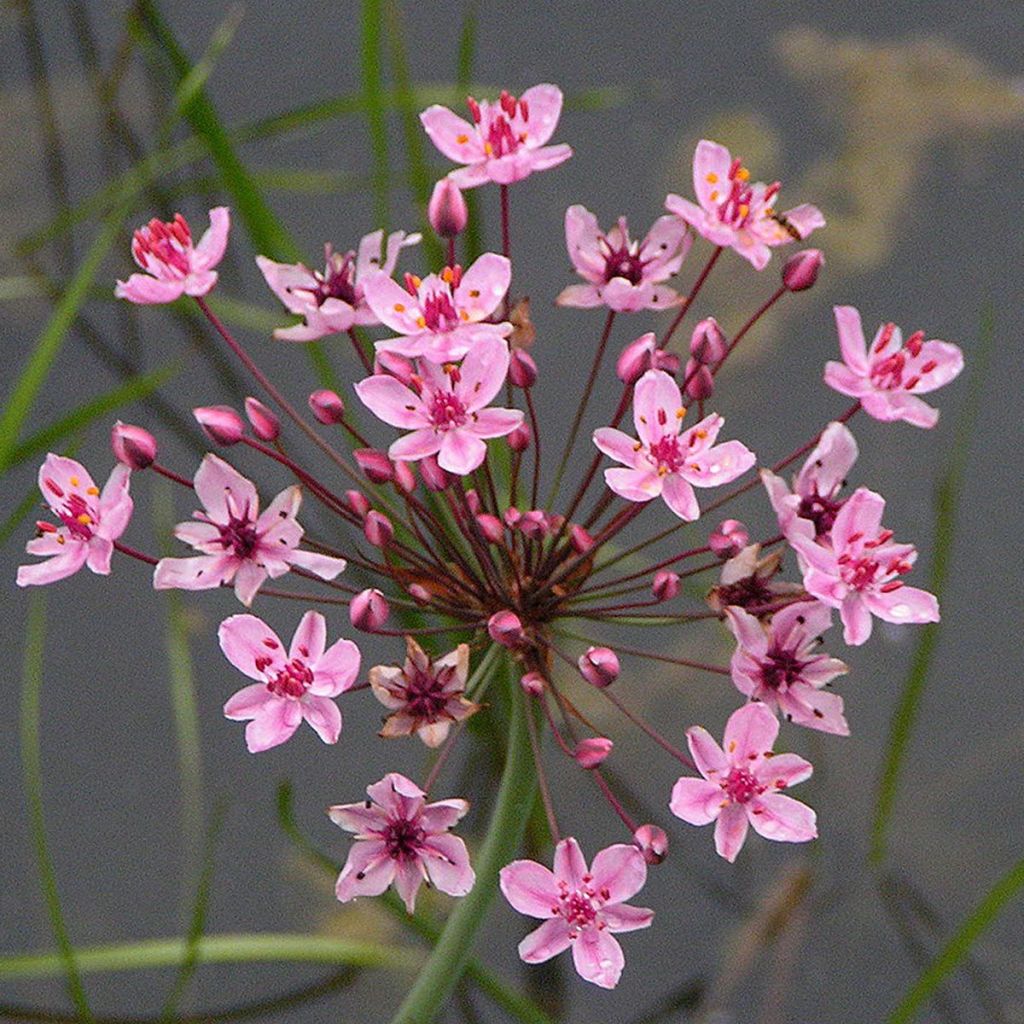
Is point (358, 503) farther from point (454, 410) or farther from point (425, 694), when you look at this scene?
point (425, 694)

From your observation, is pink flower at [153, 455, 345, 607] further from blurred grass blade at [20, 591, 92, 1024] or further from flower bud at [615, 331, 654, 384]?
blurred grass blade at [20, 591, 92, 1024]

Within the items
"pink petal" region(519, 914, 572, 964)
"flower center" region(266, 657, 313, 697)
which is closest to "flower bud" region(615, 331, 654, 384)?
"flower center" region(266, 657, 313, 697)

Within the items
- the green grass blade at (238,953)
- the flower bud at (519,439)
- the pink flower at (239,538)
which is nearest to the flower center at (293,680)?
the pink flower at (239,538)

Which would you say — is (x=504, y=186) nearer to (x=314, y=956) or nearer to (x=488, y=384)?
(x=488, y=384)

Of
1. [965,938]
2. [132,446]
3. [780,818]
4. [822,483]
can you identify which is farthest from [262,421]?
[965,938]

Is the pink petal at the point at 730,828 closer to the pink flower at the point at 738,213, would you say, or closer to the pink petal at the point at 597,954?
the pink petal at the point at 597,954
